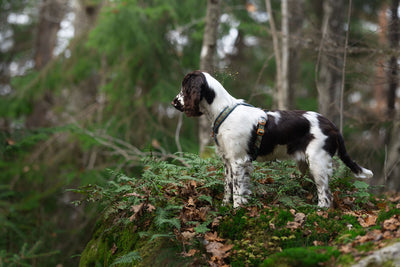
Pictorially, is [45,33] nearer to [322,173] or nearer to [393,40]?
[393,40]

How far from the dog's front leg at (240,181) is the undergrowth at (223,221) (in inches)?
5.6

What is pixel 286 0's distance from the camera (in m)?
13.4

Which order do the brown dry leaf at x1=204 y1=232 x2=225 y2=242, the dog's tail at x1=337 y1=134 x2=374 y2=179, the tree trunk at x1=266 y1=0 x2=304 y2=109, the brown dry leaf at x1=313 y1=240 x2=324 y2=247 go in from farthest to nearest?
the tree trunk at x1=266 y1=0 x2=304 y2=109
the dog's tail at x1=337 y1=134 x2=374 y2=179
the brown dry leaf at x1=204 y1=232 x2=225 y2=242
the brown dry leaf at x1=313 y1=240 x2=324 y2=247

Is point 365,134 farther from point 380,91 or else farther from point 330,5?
point 380,91

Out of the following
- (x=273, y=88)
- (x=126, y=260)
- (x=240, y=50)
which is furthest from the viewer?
(x=240, y=50)

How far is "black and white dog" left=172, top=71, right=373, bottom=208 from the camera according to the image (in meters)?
4.88

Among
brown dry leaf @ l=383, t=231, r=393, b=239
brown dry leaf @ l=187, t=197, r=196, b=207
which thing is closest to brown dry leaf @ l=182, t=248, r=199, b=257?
brown dry leaf @ l=187, t=197, r=196, b=207

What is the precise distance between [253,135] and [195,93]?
1.01 meters

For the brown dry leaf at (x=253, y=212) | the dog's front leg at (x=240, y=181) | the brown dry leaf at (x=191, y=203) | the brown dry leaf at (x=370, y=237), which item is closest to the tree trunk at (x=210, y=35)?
the brown dry leaf at (x=191, y=203)

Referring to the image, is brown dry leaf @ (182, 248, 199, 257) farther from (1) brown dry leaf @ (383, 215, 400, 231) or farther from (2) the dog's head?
(1) brown dry leaf @ (383, 215, 400, 231)

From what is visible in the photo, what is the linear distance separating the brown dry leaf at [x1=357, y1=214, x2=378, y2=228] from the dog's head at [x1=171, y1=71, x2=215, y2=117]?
8.56ft

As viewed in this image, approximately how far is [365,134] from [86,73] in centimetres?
1001

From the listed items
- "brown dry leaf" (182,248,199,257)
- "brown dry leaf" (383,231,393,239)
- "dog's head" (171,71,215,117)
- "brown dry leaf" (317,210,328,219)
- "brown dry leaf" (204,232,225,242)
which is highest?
"dog's head" (171,71,215,117)

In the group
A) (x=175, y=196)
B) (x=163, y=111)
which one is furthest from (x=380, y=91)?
(x=175, y=196)
